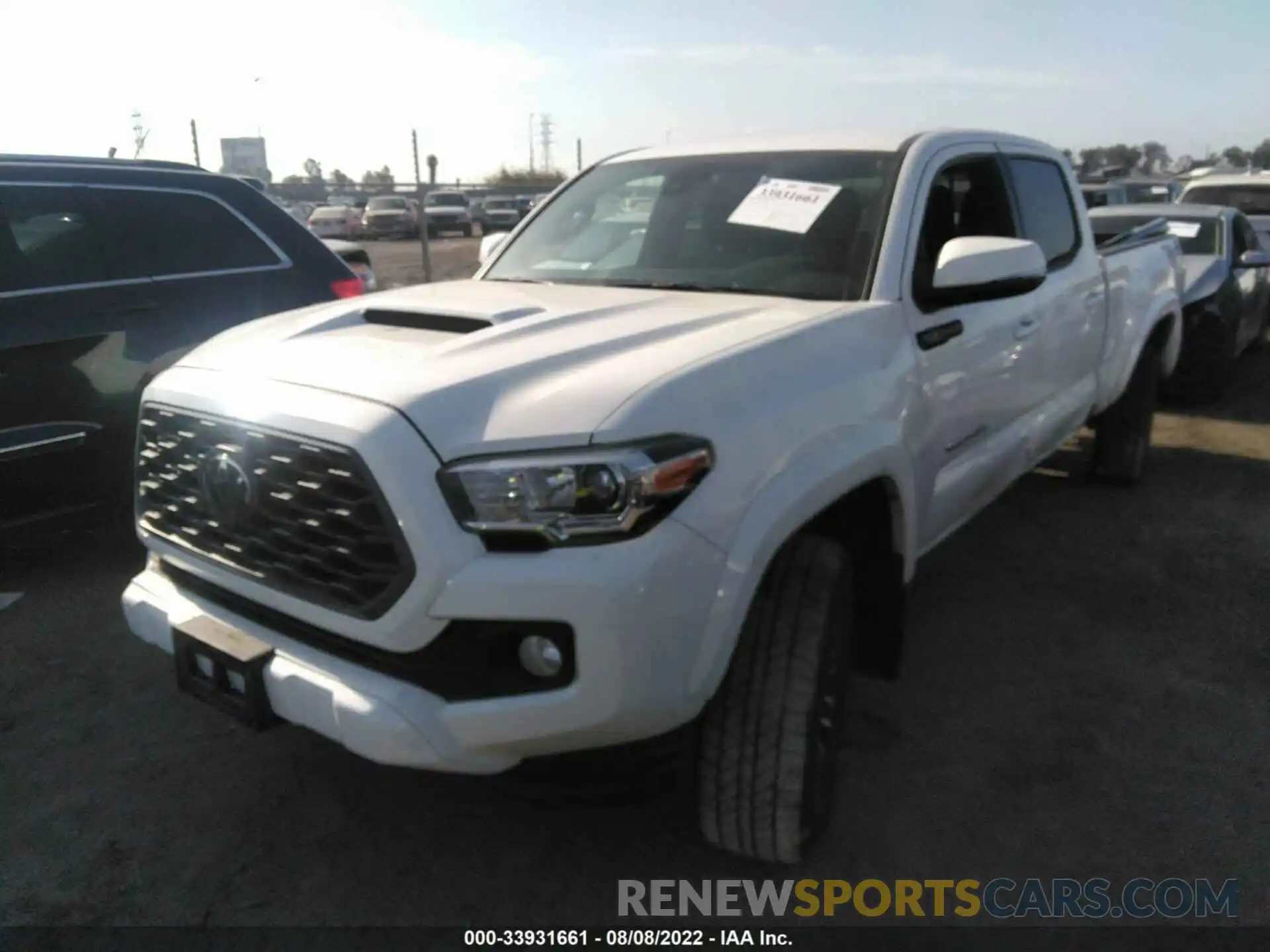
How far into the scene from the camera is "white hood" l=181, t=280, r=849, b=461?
2035 mm

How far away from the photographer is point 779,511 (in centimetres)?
216

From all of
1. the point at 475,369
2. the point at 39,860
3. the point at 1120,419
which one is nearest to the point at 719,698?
the point at 475,369

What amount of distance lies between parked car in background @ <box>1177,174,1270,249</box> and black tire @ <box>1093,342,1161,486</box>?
731 cm

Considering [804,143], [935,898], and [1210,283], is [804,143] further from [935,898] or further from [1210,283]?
[1210,283]

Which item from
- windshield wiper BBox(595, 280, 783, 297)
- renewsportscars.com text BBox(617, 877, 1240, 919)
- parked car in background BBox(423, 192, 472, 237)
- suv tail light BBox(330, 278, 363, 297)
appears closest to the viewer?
renewsportscars.com text BBox(617, 877, 1240, 919)

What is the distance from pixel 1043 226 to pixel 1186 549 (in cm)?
173

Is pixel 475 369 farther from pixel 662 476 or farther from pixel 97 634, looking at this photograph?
pixel 97 634

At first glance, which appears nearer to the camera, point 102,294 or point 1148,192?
point 102,294

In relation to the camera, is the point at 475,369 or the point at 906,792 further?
the point at 906,792

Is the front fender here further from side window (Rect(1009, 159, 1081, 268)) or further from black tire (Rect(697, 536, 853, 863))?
side window (Rect(1009, 159, 1081, 268))

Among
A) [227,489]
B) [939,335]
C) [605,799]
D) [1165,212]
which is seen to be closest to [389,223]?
[1165,212]

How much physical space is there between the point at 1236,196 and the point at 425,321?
1220 cm

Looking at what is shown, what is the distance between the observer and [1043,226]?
4109 millimetres

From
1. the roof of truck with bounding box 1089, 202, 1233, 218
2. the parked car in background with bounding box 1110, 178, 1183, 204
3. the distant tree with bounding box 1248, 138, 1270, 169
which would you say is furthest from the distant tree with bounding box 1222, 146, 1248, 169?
the roof of truck with bounding box 1089, 202, 1233, 218
